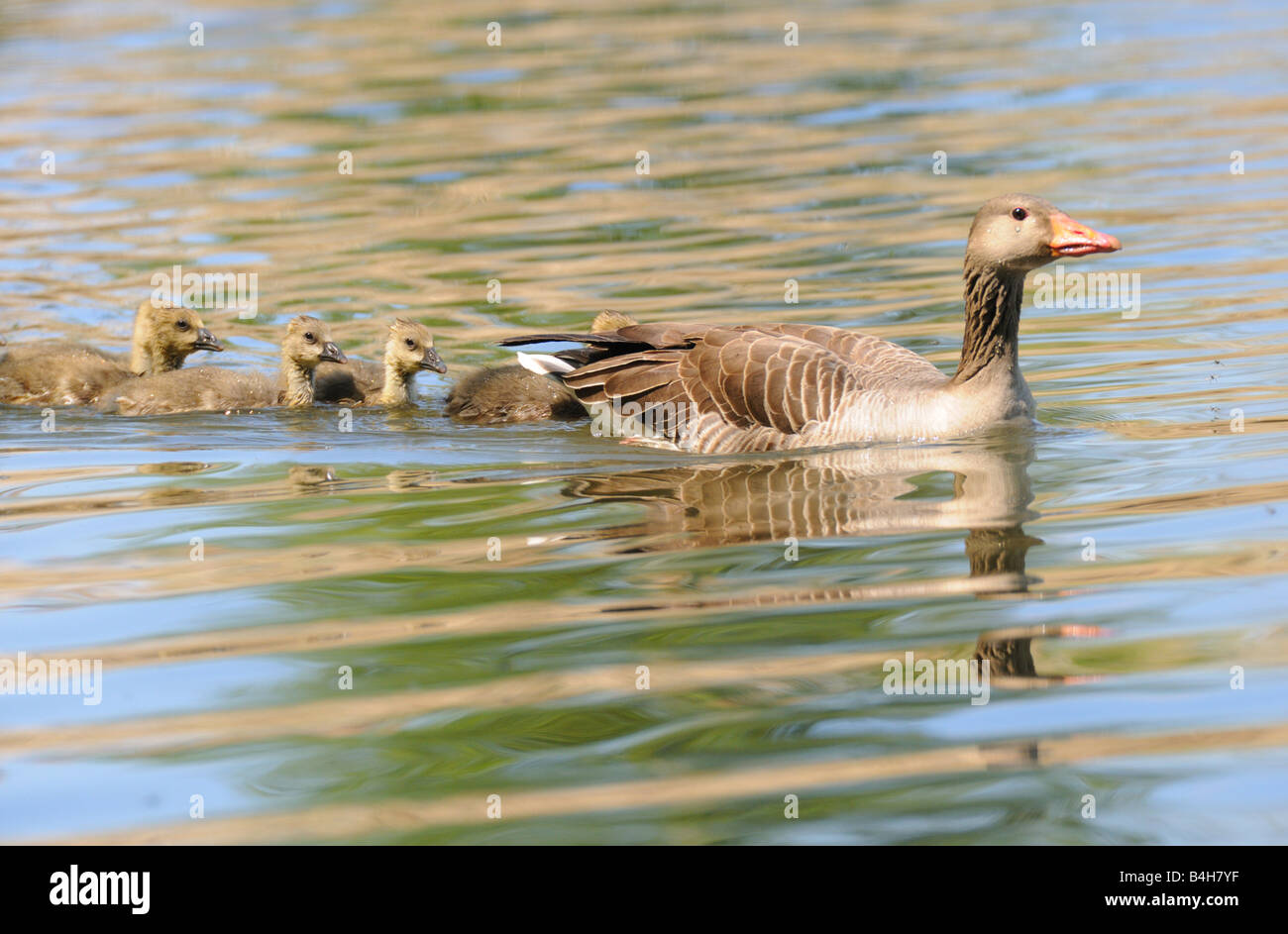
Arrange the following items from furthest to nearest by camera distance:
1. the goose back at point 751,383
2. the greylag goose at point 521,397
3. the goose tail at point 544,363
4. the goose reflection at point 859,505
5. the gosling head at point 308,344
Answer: the gosling head at point 308,344 < the greylag goose at point 521,397 < the goose tail at point 544,363 < the goose back at point 751,383 < the goose reflection at point 859,505

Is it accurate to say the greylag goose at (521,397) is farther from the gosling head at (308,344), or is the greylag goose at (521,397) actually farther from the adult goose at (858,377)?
the adult goose at (858,377)

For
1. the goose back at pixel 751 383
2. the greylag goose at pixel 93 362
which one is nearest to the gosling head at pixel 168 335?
the greylag goose at pixel 93 362

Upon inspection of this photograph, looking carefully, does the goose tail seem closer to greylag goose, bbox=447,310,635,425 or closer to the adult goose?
greylag goose, bbox=447,310,635,425

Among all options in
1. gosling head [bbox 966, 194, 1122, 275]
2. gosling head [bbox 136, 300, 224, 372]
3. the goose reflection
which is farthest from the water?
gosling head [bbox 966, 194, 1122, 275]

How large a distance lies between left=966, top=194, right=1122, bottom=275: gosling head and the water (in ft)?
3.59

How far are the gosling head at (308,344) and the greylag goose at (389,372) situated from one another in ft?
1.36

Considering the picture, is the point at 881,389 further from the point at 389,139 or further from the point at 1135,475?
the point at 389,139

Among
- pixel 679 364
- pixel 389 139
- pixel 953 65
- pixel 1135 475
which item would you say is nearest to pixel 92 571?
pixel 679 364

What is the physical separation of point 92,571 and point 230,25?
29237mm

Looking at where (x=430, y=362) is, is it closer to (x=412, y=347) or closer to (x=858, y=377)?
(x=412, y=347)

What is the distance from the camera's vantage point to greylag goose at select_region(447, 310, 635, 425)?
1122 cm

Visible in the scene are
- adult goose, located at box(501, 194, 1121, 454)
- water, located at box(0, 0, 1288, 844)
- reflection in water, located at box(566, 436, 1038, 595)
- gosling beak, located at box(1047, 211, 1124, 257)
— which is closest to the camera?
water, located at box(0, 0, 1288, 844)

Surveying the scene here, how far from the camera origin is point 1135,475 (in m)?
8.70

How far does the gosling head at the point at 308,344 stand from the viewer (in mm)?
11375
